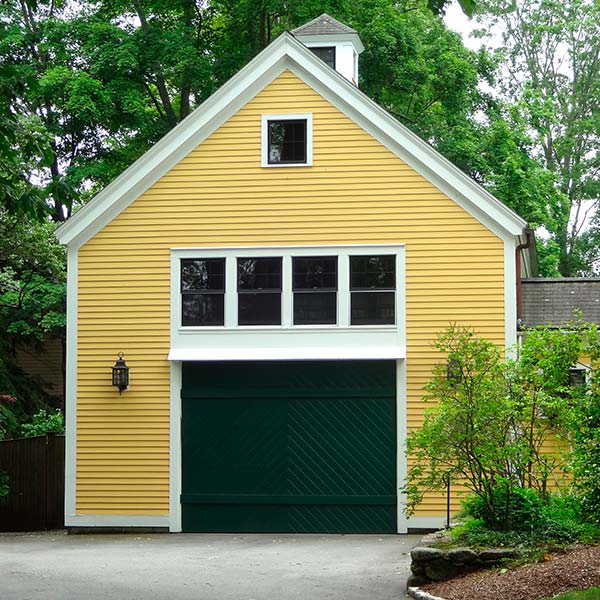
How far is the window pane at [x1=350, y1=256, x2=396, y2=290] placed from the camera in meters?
19.7

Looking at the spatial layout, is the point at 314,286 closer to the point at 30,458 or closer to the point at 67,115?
the point at 30,458

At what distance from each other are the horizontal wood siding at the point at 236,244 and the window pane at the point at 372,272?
326 mm

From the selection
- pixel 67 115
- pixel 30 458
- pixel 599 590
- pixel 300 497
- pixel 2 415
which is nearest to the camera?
pixel 599 590

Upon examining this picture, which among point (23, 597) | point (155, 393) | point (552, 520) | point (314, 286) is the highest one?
point (314, 286)

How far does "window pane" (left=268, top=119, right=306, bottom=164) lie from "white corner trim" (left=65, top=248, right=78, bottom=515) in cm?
404

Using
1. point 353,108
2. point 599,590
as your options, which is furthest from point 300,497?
point 599,590

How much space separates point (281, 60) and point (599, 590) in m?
12.4

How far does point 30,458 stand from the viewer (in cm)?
2166

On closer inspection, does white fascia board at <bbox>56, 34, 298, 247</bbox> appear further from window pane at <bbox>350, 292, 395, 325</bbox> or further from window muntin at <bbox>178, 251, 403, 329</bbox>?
window pane at <bbox>350, 292, 395, 325</bbox>

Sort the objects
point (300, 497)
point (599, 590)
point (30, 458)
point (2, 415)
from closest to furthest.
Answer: point (599, 590), point (300, 497), point (30, 458), point (2, 415)

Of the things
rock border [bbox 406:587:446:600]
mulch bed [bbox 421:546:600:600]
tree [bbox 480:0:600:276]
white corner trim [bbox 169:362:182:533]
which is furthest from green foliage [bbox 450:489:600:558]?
tree [bbox 480:0:600:276]

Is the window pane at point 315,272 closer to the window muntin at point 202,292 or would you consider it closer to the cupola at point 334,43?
the window muntin at point 202,292

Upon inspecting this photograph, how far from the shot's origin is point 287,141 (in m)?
20.2

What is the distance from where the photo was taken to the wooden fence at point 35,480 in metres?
21.6
